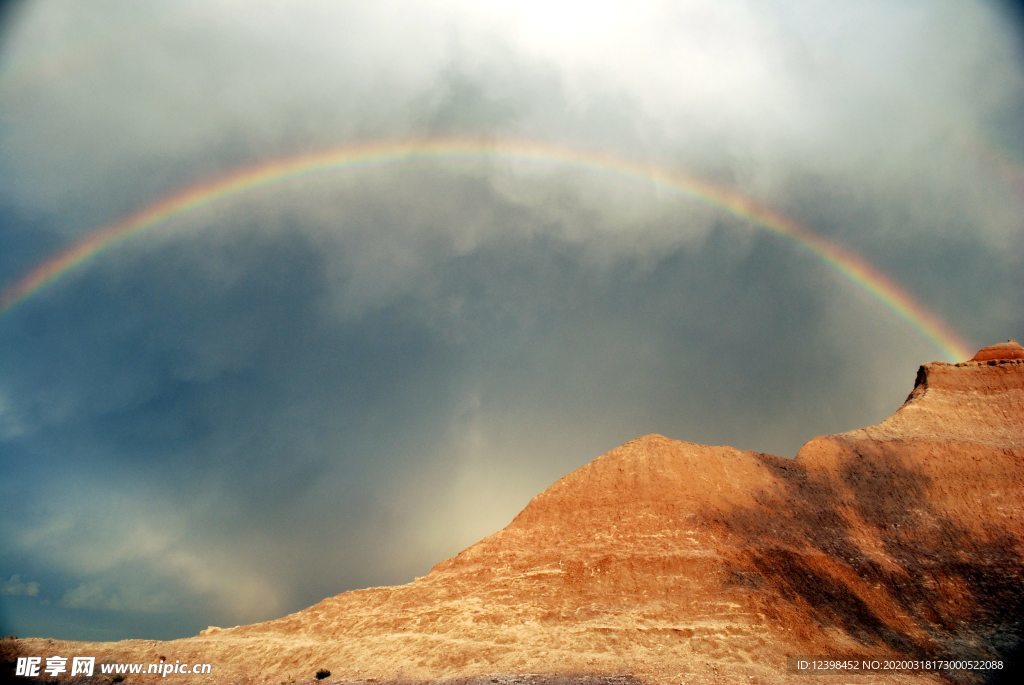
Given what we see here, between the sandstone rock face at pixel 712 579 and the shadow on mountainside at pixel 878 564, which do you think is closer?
the sandstone rock face at pixel 712 579

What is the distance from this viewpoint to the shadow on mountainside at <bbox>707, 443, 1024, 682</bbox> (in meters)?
45.2

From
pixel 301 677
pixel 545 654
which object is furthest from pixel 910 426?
pixel 301 677

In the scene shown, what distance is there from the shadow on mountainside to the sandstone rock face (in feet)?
0.45

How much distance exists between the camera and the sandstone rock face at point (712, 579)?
44.4 metres

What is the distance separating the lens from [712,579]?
4966 centimetres

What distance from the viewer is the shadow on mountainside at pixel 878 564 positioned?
4525 centimetres

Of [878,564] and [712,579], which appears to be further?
[878,564]

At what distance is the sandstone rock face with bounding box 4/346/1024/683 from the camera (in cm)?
4438

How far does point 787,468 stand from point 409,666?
36.6m

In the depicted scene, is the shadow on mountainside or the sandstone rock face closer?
the sandstone rock face

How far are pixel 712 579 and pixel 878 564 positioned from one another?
13.0m

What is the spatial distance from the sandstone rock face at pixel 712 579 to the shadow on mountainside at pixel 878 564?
136mm

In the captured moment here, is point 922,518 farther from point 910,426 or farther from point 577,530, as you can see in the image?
point 577,530

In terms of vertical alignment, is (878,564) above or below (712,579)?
below
